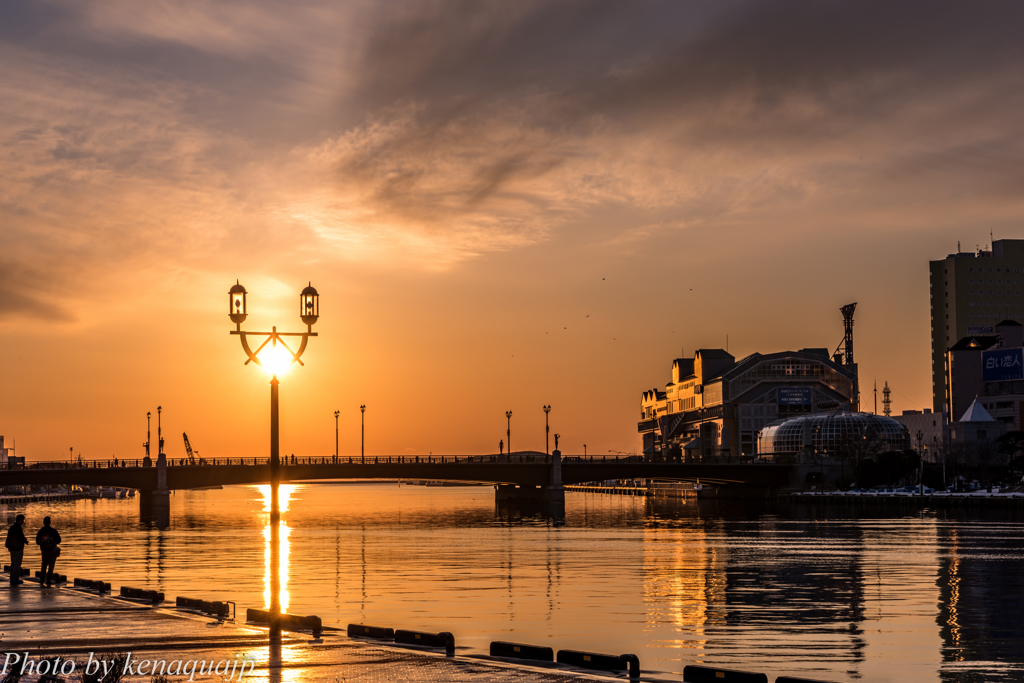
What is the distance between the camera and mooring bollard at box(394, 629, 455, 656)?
27781 millimetres

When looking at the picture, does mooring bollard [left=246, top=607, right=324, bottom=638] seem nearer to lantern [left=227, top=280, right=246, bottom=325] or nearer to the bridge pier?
lantern [left=227, top=280, right=246, bottom=325]

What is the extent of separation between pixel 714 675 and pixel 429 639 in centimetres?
784

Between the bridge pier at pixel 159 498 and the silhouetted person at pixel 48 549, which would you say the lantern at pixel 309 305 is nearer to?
the silhouetted person at pixel 48 549

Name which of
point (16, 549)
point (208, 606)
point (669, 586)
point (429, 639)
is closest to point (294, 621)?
point (208, 606)

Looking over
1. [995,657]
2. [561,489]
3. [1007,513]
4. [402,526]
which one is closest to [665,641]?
[995,657]

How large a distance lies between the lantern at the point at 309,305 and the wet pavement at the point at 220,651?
351 inches

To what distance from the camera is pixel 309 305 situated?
33.6 meters

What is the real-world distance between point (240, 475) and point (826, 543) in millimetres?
88871

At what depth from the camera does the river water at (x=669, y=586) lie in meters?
36.1

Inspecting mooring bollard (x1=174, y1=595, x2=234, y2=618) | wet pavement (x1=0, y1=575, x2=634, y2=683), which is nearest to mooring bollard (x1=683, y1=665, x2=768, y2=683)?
wet pavement (x1=0, y1=575, x2=634, y2=683)

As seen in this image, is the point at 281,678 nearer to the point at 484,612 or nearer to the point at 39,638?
the point at 39,638

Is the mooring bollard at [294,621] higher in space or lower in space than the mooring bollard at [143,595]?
higher

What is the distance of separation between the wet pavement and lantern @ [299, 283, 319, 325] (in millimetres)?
8927

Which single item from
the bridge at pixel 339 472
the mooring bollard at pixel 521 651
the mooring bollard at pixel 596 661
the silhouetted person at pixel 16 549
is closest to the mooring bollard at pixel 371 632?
the mooring bollard at pixel 521 651
